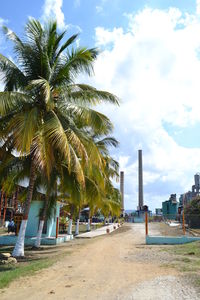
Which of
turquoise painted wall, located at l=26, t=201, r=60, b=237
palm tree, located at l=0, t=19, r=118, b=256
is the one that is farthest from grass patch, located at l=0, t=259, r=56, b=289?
turquoise painted wall, located at l=26, t=201, r=60, b=237

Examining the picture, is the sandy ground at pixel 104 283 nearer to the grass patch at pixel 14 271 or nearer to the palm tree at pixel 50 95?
Answer: the grass patch at pixel 14 271

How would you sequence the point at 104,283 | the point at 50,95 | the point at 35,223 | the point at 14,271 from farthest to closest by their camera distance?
the point at 35,223 < the point at 50,95 < the point at 14,271 < the point at 104,283

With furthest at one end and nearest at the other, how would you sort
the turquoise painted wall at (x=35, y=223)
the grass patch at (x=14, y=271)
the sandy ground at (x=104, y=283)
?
1. the turquoise painted wall at (x=35, y=223)
2. the grass patch at (x=14, y=271)
3. the sandy ground at (x=104, y=283)

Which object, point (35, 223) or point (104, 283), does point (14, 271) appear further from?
point (35, 223)

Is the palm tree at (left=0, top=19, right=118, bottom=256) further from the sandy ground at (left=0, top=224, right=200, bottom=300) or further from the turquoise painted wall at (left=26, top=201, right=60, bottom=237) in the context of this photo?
the turquoise painted wall at (left=26, top=201, right=60, bottom=237)

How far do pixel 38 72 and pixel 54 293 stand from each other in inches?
357

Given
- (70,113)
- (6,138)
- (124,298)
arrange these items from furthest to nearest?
(70,113)
(6,138)
(124,298)

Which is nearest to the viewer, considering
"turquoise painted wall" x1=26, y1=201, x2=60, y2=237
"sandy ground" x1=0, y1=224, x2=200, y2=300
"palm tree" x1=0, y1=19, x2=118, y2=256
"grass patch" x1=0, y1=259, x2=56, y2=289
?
"sandy ground" x1=0, y1=224, x2=200, y2=300

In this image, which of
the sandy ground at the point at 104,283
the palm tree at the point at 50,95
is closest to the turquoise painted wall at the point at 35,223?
the palm tree at the point at 50,95

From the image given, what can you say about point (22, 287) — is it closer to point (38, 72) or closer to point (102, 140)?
point (38, 72)

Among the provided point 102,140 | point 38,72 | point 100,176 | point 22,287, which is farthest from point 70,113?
point 102,140

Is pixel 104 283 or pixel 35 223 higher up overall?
pixel 35 223

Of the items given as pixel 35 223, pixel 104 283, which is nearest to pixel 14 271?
pixel 104 283

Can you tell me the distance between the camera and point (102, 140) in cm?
2358
